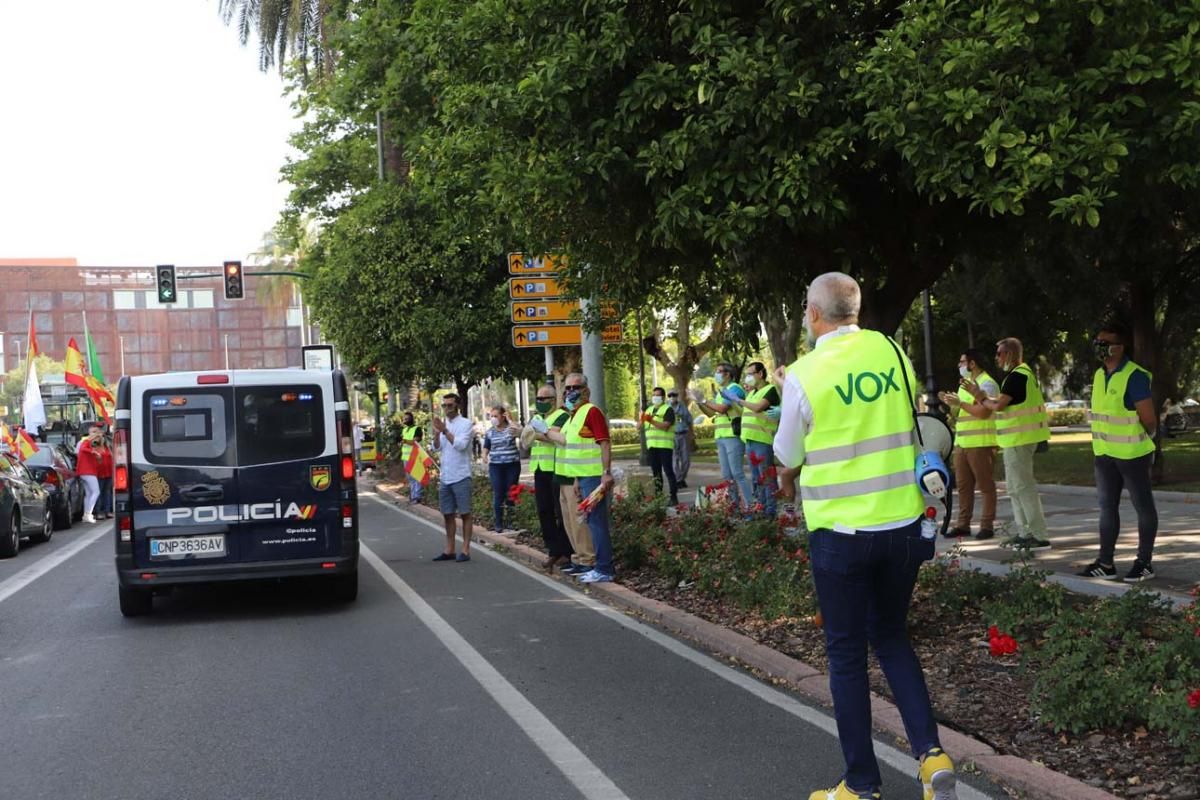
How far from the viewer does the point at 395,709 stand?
272 inches

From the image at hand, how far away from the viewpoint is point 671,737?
241 inches

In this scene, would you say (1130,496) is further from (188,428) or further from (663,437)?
(663,437)

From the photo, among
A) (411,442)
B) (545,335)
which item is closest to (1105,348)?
(545,335)

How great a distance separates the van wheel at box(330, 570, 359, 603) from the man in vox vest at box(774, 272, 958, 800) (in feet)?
22.5

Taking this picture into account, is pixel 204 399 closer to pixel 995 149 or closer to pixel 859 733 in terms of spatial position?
pixel 995 149

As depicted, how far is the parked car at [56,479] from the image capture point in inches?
886

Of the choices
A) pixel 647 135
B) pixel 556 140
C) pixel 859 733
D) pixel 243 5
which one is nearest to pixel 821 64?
pixel 647 135

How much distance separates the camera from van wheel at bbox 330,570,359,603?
10930 mm

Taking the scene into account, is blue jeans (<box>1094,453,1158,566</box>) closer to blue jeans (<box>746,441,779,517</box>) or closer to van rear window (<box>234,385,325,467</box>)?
blue jeans (<box>746,441,779,517</box>)

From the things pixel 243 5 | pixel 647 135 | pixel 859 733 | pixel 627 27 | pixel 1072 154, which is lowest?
pixel 859 733

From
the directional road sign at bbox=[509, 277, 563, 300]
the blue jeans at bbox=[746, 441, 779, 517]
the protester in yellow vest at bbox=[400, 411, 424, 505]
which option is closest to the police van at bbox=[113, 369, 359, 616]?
the blue jeans at bbox=[746, 441, 779, 517]

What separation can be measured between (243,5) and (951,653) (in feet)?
92.5

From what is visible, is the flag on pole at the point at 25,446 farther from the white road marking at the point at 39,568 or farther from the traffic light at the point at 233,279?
the traffic light at the point at 233,279

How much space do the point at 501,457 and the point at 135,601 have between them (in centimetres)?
699
